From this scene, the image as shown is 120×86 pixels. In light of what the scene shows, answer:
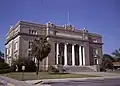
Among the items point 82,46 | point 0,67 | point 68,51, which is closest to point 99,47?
point 82,46

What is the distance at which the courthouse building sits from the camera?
62625 mm

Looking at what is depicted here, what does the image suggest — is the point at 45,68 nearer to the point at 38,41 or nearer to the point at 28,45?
the point at 28,45

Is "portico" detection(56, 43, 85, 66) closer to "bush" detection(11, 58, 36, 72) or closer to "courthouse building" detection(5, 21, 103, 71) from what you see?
"courthouse building" detection(5, 21, 103, 71)

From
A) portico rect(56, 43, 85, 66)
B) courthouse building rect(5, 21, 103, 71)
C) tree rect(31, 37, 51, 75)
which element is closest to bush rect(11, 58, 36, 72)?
courthouse building rect(5, 21, 103, 71)

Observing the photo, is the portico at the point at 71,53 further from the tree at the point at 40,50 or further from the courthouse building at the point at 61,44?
the tree at the point at 40,50

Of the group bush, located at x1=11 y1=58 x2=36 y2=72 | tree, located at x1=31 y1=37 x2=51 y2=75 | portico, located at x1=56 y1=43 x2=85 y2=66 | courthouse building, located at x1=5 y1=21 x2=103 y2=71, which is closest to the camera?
tree, located at x1=31 y1=37 x2=51 y2=75

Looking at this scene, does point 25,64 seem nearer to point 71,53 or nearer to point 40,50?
point 40,50

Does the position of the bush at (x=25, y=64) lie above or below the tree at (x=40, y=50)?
below

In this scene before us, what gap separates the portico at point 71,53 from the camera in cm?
6765

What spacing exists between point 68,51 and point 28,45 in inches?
690

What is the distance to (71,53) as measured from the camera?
71875 mm

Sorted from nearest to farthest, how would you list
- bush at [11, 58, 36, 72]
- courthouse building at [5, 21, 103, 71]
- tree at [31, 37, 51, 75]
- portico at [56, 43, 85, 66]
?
tree at [31, 37, 51, 75] < bush at [11, 58, 36, 72] < courthouse building at [5, 21, 103, 71] < portico at [56, 43, 85, 66]

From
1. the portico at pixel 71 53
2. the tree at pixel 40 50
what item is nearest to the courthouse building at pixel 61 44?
the portico at pixel 71 53

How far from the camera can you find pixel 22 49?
6206 centimetres
